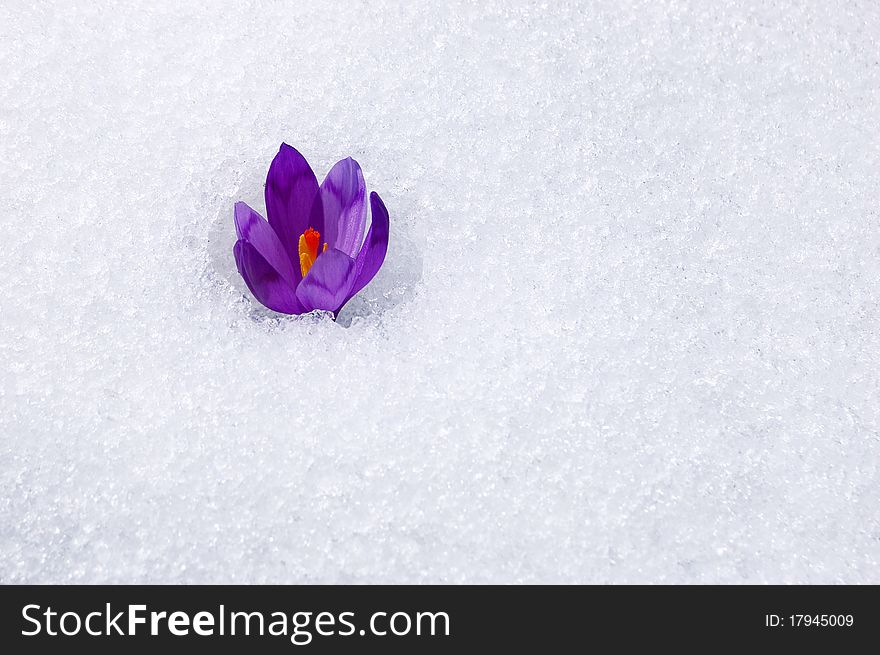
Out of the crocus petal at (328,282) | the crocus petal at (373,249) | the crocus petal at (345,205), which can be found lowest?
the crocus petal at (328,282)

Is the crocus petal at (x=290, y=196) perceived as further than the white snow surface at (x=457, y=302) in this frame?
Yes

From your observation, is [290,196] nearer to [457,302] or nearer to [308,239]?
[308,239]

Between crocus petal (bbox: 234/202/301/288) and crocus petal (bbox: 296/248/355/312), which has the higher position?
crocus petal (bbox: 234/202/301/288)

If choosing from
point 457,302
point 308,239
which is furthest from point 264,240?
point 457,302

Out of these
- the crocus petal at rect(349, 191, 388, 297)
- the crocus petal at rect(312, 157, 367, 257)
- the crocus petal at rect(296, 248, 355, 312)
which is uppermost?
the crocus petal at rect(312, 157, 367, 257)

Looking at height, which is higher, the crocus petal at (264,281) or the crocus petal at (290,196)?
the crocus petal at (290,196)
